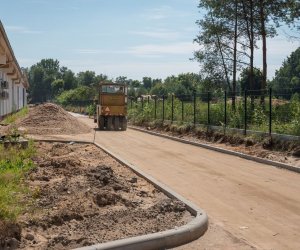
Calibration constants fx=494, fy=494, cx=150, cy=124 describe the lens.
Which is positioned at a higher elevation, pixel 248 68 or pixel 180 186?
pixel 248 68

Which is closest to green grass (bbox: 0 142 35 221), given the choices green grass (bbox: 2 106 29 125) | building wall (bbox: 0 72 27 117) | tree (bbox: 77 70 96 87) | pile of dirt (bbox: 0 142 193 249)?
pile of dirt (bbox: 0 142 193 249)

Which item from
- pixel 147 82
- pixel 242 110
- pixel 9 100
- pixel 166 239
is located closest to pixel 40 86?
pixel 147 82

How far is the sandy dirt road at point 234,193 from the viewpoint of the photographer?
22.7 feet

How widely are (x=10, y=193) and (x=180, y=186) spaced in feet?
14.8

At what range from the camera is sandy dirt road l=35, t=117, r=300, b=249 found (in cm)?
691

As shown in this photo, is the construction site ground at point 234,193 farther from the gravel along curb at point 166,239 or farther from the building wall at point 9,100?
the building wall at point 9,100

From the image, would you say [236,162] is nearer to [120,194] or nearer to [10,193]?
[120,194]

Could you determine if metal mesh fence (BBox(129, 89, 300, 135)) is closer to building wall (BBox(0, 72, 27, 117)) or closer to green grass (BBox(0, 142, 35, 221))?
green grass (BBox(0, 142, 35, 221))

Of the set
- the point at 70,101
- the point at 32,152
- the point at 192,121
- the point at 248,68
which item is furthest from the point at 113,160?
the point at 70,101

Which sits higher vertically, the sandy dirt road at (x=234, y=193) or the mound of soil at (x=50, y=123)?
the mound of soil at (x=50, y=123)

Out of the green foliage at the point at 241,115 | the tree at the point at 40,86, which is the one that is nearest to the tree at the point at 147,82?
the tree at the point at 40,86

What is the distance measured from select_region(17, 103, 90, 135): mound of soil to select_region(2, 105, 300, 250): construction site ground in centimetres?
964

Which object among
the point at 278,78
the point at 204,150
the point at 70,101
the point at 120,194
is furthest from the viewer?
the point at 278,78

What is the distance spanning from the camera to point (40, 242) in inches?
242
